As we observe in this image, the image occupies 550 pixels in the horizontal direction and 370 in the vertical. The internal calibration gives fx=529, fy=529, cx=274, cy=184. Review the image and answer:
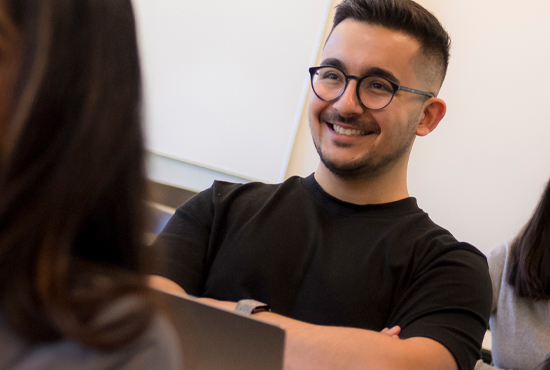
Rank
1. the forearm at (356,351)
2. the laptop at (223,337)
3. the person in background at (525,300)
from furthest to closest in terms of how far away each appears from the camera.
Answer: the person in background at (525,300)
the forearm at (356,351)
the laptop at (223,337)

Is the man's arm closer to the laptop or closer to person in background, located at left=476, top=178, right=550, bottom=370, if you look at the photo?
the laptop

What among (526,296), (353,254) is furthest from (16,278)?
(526,296)

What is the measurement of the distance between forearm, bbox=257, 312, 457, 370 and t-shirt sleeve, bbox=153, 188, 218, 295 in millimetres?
315

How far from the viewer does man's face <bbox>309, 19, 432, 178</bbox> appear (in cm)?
130

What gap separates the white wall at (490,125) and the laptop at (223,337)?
1714 millimetres

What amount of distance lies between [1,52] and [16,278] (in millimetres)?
195

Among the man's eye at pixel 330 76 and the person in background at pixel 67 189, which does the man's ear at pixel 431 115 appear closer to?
the man's eye at pixel 330 76

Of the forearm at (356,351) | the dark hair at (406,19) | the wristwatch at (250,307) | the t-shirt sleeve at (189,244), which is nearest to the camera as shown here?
the forearm at (356,351)

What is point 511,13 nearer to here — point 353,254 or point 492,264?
point 492,264

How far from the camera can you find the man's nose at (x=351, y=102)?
1.30 metres

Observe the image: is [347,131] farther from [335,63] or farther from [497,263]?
[497,263]

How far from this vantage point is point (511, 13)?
219cm

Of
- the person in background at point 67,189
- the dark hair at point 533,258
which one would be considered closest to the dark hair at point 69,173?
the person in background at point 67,189

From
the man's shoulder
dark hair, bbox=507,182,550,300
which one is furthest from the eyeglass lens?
dark hair, bbox=507,182,550,300
